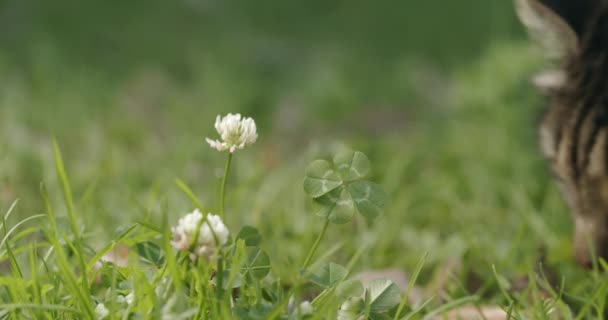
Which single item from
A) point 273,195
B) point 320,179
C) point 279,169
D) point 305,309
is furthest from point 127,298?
point 279,169

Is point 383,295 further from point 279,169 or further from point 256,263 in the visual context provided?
point 279,169

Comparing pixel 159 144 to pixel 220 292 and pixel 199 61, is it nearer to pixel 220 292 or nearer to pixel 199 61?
pixel 199 61

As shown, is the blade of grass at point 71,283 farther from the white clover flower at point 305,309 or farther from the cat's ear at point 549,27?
the cat's ear at point 549,27

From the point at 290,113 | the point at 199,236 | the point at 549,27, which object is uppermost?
the point at 199,236

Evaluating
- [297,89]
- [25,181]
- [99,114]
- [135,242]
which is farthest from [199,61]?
[135,242]

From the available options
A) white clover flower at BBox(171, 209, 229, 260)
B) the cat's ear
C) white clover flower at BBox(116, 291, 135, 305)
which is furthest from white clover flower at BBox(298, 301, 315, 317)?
the cat's ear

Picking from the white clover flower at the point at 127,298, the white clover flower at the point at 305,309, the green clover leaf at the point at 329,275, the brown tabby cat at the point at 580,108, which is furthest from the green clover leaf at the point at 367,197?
the brown tabby cat at the point at 580,108

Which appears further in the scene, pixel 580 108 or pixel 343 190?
pixel 580 108
